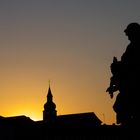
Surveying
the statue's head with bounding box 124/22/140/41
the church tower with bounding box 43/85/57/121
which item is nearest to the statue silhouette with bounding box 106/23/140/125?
the statue's head with bounding box 124/22/140/41

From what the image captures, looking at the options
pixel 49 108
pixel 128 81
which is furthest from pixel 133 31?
pixel 49 108

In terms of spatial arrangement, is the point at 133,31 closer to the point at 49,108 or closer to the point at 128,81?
the point at 128,81

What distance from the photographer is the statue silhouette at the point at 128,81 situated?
1043 cm

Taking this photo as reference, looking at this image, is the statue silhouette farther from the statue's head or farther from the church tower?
the church tower

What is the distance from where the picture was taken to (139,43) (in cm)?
1081

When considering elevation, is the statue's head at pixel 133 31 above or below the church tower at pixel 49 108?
below

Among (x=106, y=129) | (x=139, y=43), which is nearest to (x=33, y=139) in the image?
(x=106, y=129)

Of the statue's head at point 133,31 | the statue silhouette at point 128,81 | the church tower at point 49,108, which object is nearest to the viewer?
the statue silhouette at point 128,81

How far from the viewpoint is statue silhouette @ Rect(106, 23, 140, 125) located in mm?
10430

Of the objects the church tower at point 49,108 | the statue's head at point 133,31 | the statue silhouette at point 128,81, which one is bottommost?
Result: the statue silhouette at point 128,81

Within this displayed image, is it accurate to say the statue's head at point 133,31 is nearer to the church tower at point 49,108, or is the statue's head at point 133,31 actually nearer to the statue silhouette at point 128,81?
the statue silhouette at point 128,81

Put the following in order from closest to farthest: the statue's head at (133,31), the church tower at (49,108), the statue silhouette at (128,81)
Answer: the statue silhouette at (128,81)
the statue's head at (133,31)
the church tower at (49,108)

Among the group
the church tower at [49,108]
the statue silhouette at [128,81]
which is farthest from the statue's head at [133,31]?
the church tower at [49,108]

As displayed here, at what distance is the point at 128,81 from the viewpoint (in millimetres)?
10453
